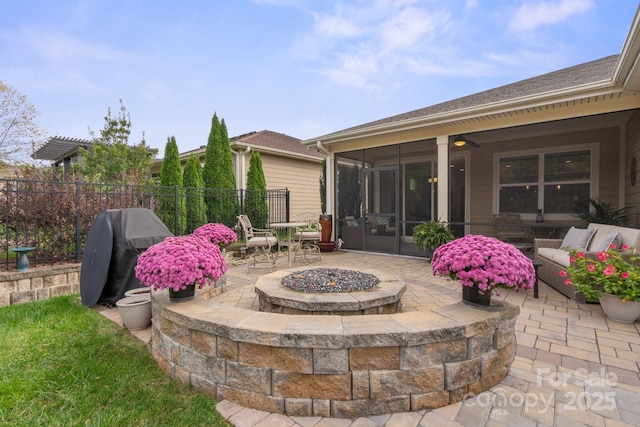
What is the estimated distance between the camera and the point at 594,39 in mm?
8594

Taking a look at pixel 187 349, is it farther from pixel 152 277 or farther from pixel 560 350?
pixel 560 350

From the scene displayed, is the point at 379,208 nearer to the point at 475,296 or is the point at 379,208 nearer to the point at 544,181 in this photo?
the point at 544,181

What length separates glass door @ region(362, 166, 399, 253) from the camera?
22.9 ft

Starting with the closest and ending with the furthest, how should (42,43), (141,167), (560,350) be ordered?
(560,350) → (42,43) → (141,167)

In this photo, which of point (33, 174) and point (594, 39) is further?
point (594, 39)

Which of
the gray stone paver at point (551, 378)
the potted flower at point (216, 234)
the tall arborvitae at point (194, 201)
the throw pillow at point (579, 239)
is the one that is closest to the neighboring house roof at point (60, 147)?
the tall arborvitae at point (194, 201)

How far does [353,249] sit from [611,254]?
494 cm

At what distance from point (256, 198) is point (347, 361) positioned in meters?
7.41

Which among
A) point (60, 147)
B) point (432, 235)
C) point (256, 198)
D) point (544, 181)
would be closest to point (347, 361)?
point (432, 235)

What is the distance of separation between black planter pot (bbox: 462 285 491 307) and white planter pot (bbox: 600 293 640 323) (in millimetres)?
2032

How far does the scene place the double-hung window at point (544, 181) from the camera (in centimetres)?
661

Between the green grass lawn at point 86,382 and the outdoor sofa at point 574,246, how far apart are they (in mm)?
4307

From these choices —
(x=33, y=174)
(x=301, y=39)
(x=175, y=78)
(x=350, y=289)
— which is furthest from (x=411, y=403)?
(x=175, y=78)

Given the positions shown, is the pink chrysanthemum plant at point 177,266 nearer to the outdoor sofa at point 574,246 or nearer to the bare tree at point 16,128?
the outdoor sofa at point 574,246
